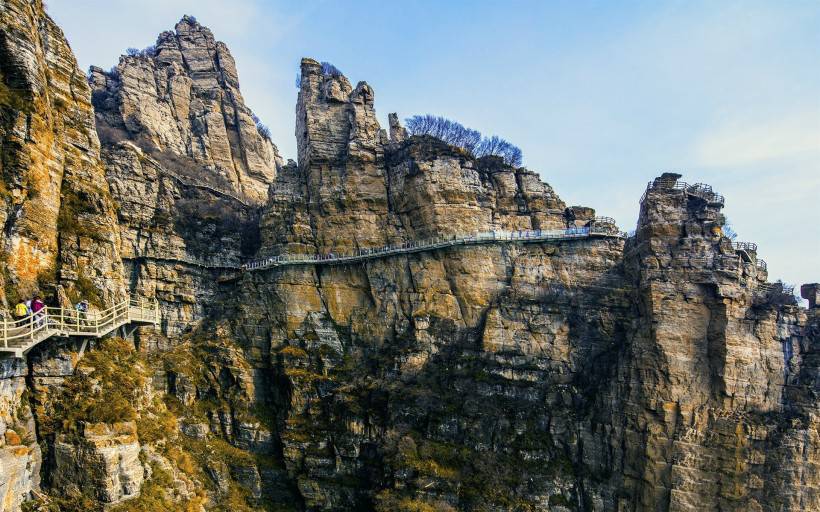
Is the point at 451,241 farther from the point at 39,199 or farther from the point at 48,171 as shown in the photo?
the point at 39,199

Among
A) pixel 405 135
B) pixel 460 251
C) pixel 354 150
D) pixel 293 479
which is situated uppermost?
pixel 405 135

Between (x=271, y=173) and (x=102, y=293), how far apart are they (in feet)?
165

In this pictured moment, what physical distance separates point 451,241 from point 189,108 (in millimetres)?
39060

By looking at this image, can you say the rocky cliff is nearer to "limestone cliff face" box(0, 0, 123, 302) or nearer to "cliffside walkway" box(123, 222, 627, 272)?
"limestone cliff face" box(0, 0, 123, 302)

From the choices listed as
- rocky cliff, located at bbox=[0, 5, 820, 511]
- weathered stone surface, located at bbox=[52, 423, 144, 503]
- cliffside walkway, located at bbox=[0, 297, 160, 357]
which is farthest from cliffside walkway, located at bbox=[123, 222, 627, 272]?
weathered stone surface, located at bbox=[52, 423, 144, 503]

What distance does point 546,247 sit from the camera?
42.8m

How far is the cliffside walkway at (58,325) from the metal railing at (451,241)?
18818 mm

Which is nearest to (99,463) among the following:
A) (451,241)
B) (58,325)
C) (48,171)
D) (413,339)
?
(58,325)

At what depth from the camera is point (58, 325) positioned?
808 inches

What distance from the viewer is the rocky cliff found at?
26547 mm

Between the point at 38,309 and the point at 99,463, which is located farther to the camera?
the point at 99,463

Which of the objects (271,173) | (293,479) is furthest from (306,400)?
(271,173)

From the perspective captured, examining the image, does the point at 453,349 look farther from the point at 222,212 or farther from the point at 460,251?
the point at 222,212

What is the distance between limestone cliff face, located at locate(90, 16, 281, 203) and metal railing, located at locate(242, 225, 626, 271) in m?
20.9
